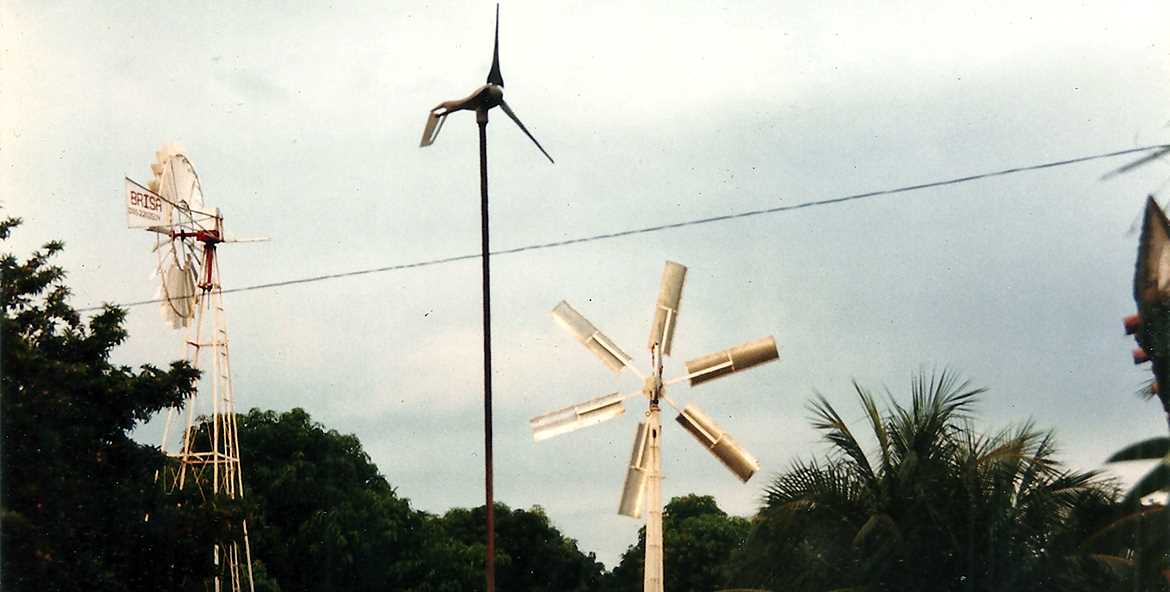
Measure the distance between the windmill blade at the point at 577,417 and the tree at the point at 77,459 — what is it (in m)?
6.21

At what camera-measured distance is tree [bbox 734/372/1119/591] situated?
18.1 m

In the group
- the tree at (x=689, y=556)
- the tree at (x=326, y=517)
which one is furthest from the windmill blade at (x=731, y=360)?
the tree at (x=689, y=556)

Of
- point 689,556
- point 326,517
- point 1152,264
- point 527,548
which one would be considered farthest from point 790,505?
point 689,556

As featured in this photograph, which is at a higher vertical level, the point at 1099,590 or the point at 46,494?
the point at 46,494

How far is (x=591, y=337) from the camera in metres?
28.6

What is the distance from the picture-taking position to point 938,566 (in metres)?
18.7

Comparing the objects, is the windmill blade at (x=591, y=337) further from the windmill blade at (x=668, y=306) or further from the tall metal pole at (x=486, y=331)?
the tall metal pole at (x=486, y=331)

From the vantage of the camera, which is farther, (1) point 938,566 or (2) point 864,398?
(2) point 864,398

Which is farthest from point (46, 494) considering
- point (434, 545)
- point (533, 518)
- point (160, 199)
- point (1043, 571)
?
point (533, 518)

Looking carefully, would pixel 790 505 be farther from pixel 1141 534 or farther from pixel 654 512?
pixel 654 512

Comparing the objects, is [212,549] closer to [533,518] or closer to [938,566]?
[938,566]

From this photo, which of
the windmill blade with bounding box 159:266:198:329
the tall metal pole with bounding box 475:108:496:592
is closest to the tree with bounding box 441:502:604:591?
the windmill blade with bounding box 159:266:198:329

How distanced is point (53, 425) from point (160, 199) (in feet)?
25.4

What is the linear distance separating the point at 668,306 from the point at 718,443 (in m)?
2.69
